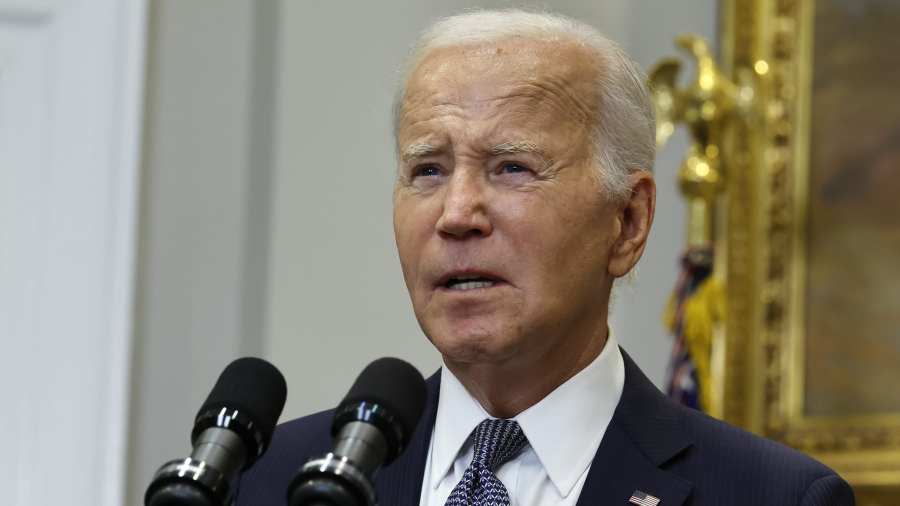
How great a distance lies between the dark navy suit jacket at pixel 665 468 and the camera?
280 cm

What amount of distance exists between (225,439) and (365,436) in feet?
0.62

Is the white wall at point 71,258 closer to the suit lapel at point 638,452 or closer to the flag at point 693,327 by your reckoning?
the flag at point 693,327

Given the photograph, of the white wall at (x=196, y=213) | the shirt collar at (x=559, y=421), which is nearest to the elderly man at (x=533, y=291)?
the shirt collar at (x=559, y=421)

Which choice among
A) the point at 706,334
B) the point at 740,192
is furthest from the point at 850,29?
the point at 706,334

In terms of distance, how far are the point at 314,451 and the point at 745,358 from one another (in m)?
2.26

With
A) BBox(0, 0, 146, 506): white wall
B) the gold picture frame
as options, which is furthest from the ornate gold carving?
BBox(0, 0, 146, 506): white wall

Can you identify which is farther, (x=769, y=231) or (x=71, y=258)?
(x=769, y=231)

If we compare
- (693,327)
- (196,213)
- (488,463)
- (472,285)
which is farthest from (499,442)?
(196,213)

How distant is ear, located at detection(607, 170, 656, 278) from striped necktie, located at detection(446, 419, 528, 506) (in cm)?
36

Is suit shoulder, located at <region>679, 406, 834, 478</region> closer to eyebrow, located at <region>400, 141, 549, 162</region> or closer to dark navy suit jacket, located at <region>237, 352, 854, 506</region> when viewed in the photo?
dark navy suit jacket, located at <region>237, 352, 854, 506</region>

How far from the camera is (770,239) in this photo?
16.6ft

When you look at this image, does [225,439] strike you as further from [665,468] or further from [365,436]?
[665,468]

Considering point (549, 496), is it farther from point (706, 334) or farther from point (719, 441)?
point (706, 334)

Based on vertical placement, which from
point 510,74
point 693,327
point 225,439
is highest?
point 510,74
